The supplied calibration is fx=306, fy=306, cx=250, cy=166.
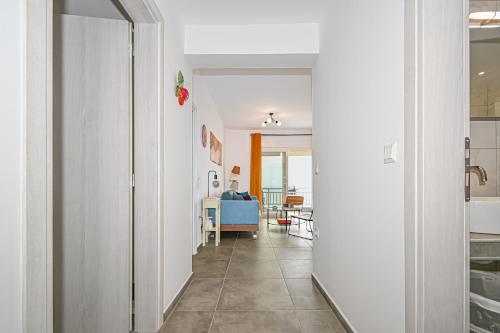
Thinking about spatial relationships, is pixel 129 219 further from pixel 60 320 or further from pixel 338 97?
pixel 338 97

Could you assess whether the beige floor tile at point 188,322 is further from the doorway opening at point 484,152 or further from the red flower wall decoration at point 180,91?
the red flower wall decoration at point 180,91

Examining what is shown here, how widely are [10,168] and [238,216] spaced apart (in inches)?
184

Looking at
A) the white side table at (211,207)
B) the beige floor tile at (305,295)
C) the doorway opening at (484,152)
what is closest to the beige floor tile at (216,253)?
the white side table at (211,207)

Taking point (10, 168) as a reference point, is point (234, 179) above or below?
below

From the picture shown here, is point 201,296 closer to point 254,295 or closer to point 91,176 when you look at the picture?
point 254,295

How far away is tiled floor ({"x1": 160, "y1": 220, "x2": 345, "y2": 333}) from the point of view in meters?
2.16

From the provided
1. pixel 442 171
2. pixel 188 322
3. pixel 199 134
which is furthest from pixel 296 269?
pixel 442 171

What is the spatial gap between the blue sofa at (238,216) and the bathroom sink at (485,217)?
13.7ft

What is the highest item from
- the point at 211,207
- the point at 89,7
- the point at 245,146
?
the point at 89,7

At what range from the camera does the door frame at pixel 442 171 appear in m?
1.17

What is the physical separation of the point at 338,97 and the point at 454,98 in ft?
3.87

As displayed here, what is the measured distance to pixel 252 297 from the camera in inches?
105

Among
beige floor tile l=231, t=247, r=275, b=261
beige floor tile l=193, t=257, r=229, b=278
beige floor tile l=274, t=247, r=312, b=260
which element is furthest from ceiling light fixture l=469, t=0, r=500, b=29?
beige floor tile l=231, t=247, r=275, b=261

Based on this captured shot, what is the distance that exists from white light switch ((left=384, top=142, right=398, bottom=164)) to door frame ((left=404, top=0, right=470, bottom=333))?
0.21 m
